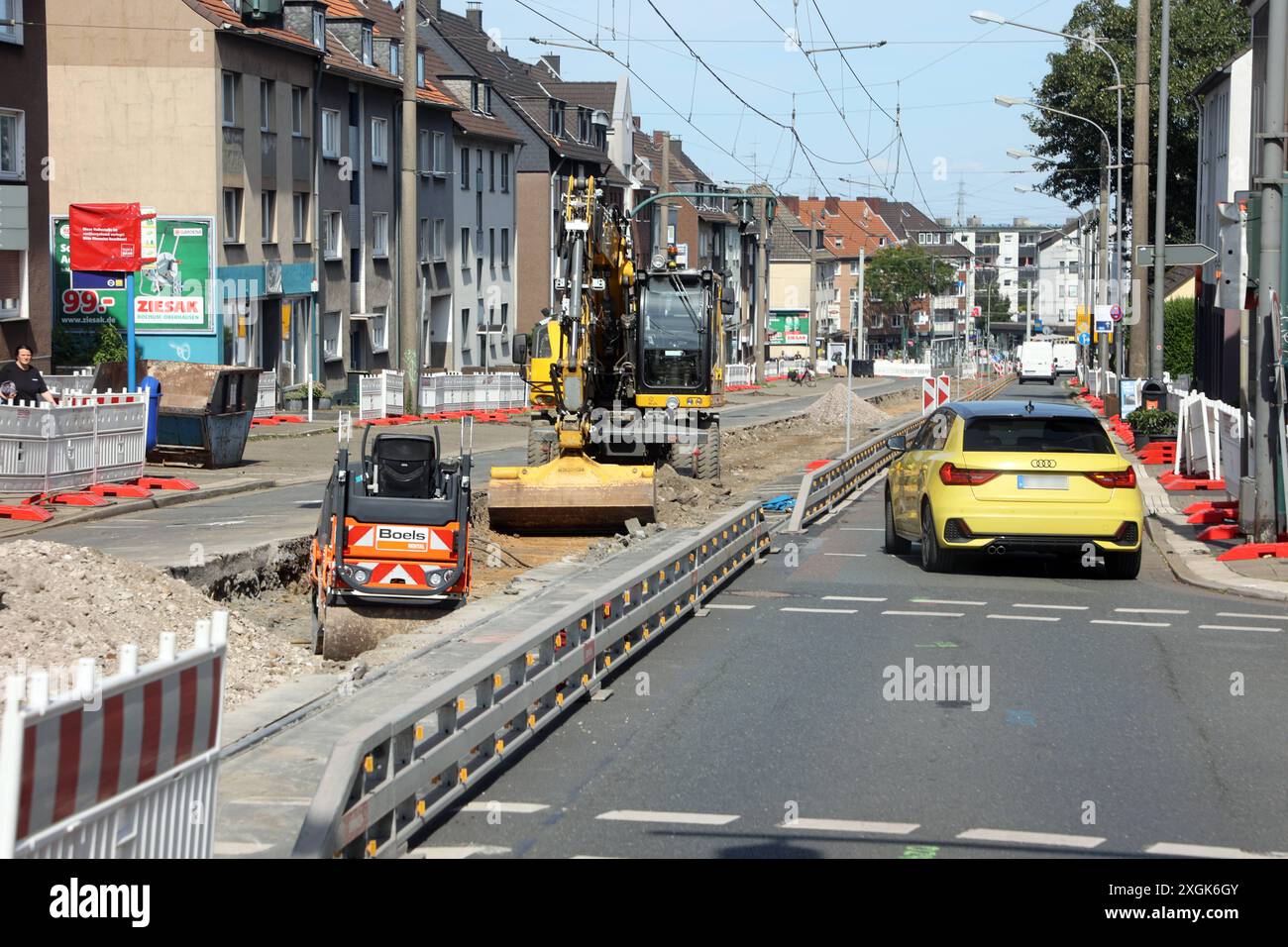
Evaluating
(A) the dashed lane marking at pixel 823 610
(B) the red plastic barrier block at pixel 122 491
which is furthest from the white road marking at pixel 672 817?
(B) the red plastic barrier block at pixel 122 491

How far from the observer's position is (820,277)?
455ft

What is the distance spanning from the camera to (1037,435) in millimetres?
15219

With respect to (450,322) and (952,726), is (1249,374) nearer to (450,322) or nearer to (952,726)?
(952,726)

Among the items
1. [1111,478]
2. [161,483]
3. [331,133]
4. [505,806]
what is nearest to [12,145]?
[161,483]

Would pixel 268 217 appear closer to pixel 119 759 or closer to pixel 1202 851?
pixel 1202 851

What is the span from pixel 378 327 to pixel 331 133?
7.06 metres

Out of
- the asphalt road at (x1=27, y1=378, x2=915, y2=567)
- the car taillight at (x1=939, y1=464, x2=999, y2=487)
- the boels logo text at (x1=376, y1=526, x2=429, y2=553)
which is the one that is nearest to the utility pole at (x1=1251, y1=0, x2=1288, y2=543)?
the car taillight at (x1=939, y1=464, x2=999, y2=487)

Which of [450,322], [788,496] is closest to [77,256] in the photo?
[788,496]

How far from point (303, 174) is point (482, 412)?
8517 mm

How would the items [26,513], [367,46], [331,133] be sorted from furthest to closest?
[367,46] < [331,133] < [26,513]

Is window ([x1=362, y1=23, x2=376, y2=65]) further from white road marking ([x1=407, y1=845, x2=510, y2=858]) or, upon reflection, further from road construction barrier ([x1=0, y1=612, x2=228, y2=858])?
road construction barrier ([x1=0, y1=612, x2=228, y2=858])

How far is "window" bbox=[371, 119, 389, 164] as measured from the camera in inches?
2072

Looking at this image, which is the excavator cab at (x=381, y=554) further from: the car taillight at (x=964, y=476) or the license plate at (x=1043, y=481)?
the license plate at (x=1043, y=481)

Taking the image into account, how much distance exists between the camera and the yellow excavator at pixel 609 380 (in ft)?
67.9
